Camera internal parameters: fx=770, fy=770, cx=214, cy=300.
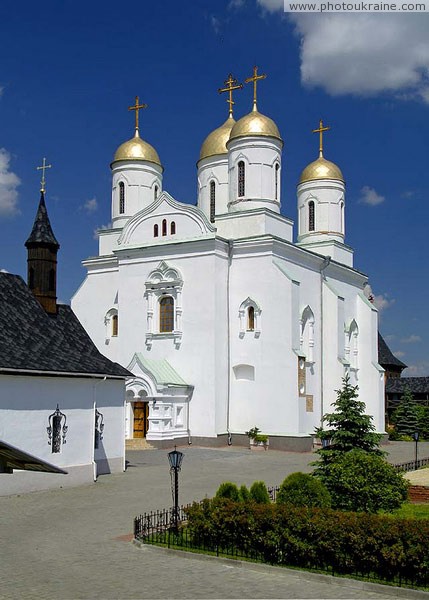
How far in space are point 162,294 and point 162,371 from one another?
379 cm

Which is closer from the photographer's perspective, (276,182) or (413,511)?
(413,511)

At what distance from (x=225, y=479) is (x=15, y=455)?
17.0 metres

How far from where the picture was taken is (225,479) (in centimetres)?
2272

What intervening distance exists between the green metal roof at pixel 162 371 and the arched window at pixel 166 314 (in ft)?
5.34

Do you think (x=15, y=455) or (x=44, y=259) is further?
(x=44, y=259)

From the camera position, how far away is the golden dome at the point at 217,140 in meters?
40.8

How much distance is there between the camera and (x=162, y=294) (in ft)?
116

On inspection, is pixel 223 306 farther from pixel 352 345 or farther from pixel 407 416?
pixel 407 416

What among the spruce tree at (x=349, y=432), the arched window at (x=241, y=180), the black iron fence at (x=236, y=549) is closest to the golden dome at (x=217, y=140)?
the arched window at (x=241, y=180)

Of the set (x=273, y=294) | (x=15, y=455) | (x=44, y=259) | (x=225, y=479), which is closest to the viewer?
(x=15, y=455)

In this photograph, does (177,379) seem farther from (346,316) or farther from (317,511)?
(317,511)

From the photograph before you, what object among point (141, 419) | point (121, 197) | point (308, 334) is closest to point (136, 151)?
point (121, 197)

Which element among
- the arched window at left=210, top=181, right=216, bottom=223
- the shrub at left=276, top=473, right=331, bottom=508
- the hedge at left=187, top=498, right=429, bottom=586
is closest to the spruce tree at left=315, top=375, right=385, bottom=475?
the shrub at left=276, top=473, right=331, bottom=508

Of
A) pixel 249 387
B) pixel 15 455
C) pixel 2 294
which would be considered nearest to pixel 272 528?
pixel 15 455
